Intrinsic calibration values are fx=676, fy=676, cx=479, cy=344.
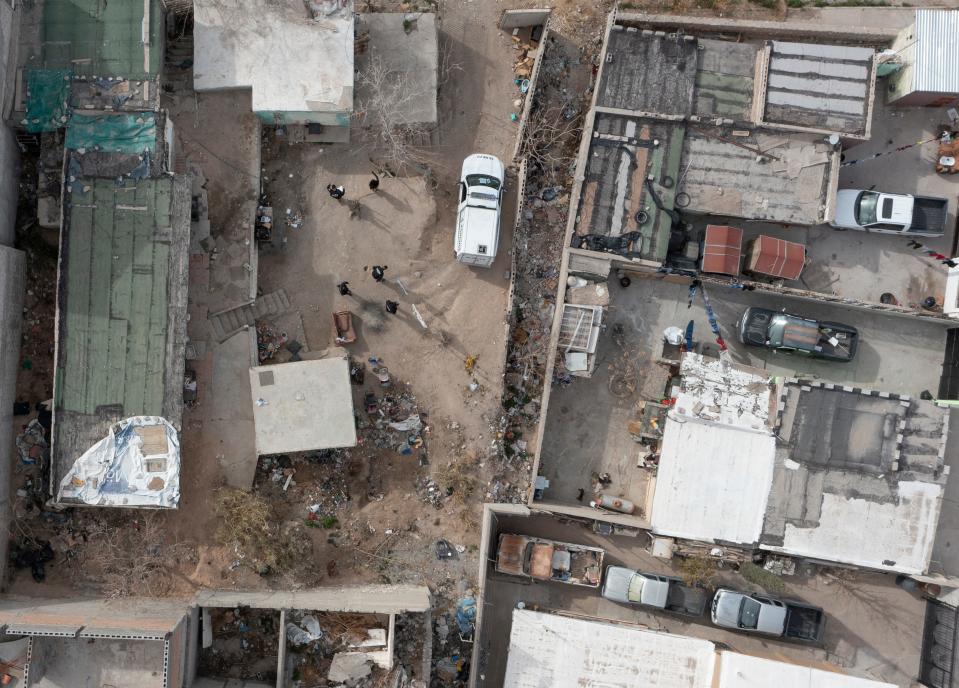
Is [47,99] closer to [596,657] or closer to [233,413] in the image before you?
[233,413]

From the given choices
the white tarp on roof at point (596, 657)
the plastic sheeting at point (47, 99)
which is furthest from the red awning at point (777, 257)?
the plastic sheeting at point (47, 99)

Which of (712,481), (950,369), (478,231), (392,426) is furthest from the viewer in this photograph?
(950,369)

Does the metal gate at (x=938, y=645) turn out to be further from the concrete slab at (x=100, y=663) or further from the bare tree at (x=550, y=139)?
the concrete slab at (x=100, y=663)

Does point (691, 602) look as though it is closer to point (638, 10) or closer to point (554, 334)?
point (554, 334)

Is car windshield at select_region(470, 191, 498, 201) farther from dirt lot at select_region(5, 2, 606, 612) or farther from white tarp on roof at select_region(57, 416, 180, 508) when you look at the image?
white tarp on roof at select_region(57, 416, 180, 508)

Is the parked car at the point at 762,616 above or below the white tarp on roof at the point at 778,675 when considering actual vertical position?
above

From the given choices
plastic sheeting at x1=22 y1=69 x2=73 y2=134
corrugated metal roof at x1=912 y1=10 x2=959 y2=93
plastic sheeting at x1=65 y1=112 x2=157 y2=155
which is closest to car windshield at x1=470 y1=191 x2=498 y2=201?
plastic sheeting at x1=65 y1=112 x2=157 y2=155

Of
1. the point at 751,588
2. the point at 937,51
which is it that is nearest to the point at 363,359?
the point at 751,588
